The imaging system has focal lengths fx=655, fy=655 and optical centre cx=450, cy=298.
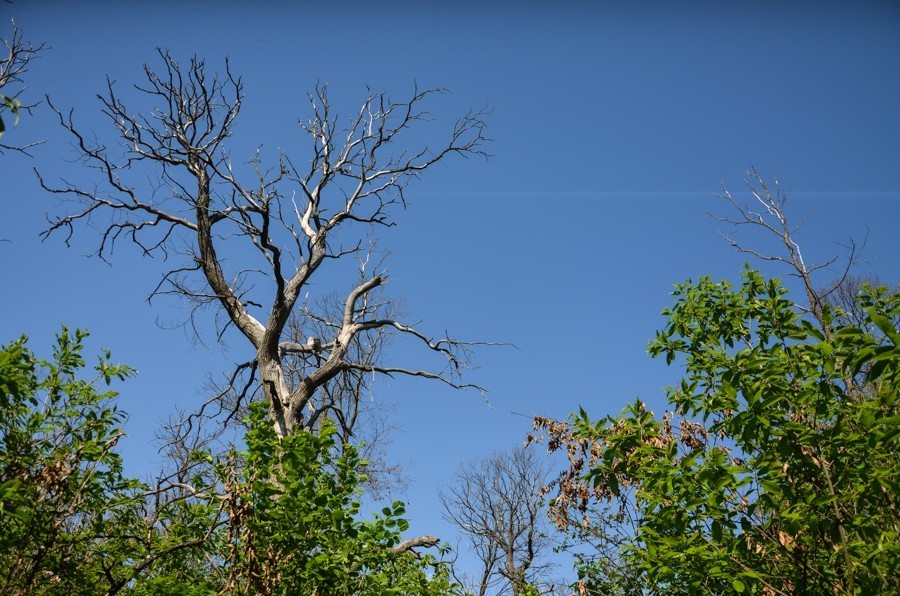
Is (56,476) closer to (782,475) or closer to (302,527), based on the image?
(302,527)

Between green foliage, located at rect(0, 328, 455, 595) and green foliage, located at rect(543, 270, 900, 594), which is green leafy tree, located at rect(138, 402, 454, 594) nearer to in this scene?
green foliage, located at rect(0, 328, 455, 595)

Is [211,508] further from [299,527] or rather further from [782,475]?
[782,475]

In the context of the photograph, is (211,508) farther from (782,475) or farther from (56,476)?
(782,475)

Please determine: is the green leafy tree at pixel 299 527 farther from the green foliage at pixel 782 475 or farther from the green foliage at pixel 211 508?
the green foliage at pixel 782 475

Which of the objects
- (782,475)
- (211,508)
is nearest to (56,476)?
(211,508)

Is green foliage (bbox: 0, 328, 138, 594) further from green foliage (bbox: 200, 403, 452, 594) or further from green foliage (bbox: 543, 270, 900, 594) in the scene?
green foliage (bbox: 543, 270, 900, 594)

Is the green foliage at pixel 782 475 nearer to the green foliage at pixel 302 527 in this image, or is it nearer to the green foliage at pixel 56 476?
the green foliage at pixel 302 527

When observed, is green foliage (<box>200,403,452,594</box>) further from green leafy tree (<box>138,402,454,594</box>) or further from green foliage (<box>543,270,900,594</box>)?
green foliage (<box>543,270,900,594</box>)

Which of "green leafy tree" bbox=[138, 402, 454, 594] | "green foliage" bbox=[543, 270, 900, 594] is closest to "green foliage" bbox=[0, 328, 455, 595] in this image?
"green leafy tree" bbox=[138, 402, 454, 594]

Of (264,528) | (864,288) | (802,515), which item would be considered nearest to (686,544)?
(802,515)

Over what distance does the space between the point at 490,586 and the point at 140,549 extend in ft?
47.9

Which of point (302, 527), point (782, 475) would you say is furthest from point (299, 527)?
point (782, 475)

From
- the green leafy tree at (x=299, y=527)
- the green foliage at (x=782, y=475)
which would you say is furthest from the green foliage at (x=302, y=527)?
the green foliage at (x=782, y=475)

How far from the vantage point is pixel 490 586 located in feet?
58.2
